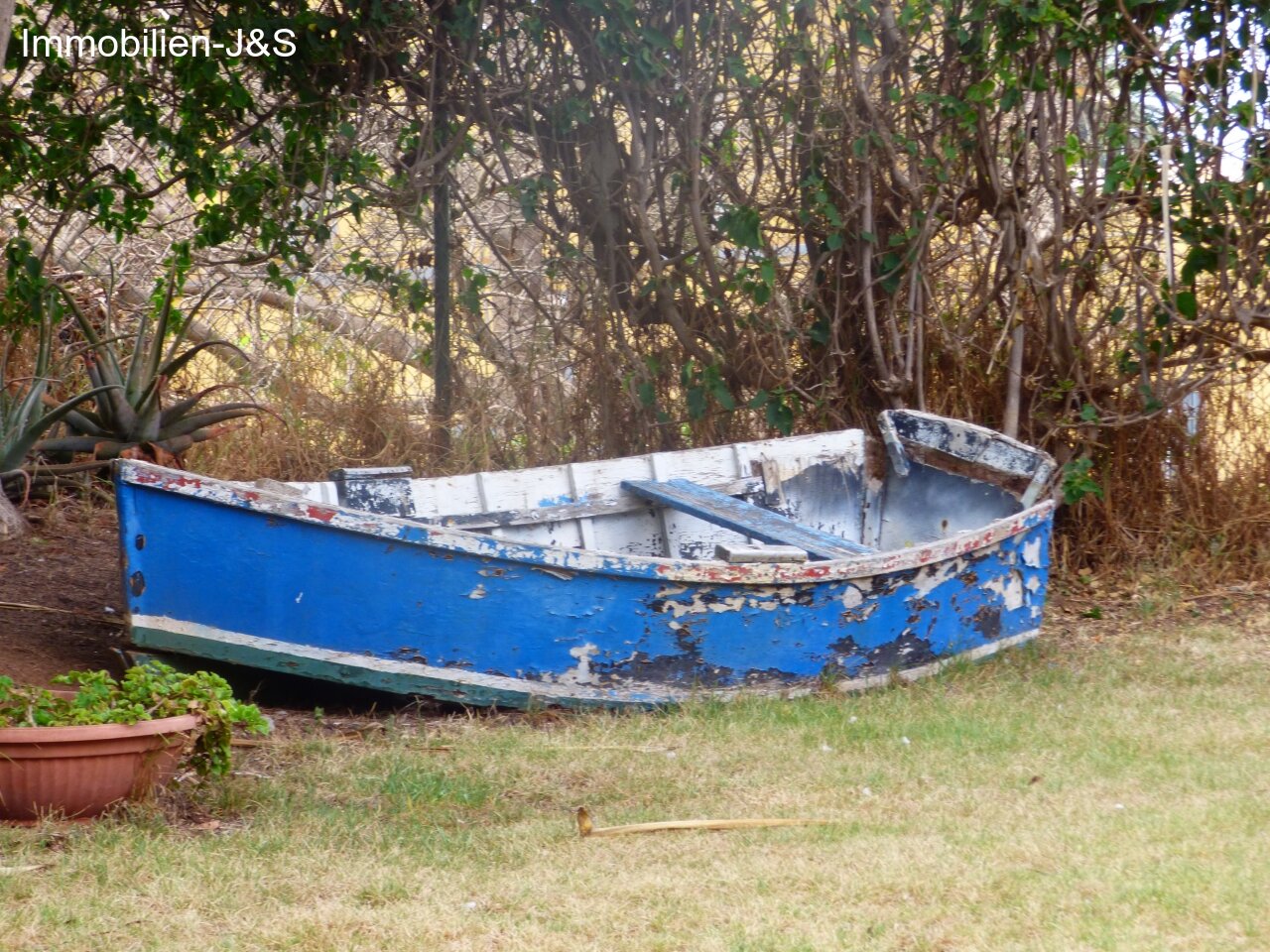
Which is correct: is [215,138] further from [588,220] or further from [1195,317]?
[1195,317]

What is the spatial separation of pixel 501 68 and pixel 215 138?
1656mm

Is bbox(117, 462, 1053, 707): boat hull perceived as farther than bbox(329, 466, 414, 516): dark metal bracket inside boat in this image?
No

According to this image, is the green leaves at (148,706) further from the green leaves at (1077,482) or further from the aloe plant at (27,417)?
the green leaves at (1077,482)

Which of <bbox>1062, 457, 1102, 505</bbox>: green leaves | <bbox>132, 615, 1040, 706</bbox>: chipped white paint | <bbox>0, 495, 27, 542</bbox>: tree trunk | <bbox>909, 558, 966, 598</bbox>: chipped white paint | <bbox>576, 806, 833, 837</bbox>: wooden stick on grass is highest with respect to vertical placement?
<bbox>1062, 457, 1102, 505</bbox>: green leaves

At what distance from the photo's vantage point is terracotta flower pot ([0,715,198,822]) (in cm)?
357

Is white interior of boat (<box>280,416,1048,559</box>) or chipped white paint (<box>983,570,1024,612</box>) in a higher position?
white interior of boat (<box>280,416,1048,559</box>)

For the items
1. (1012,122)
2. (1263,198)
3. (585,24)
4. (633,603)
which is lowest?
(633,603)

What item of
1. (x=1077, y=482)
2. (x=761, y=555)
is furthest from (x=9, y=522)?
(x=1077, y=482)

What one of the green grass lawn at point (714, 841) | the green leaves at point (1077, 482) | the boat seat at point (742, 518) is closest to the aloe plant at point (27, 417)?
the boat seat at point (742, 518)

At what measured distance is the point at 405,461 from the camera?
8.65m

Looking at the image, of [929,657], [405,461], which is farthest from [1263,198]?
[405,461]

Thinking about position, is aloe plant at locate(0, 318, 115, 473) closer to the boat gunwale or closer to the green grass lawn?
→ the boat gunwale

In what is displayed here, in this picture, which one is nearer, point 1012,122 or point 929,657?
point 929,657

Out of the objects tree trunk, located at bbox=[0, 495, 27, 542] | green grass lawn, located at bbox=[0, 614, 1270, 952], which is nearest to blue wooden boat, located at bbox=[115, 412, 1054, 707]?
green grass lawn, located at bbox=[0, 614, 1270, 952]
